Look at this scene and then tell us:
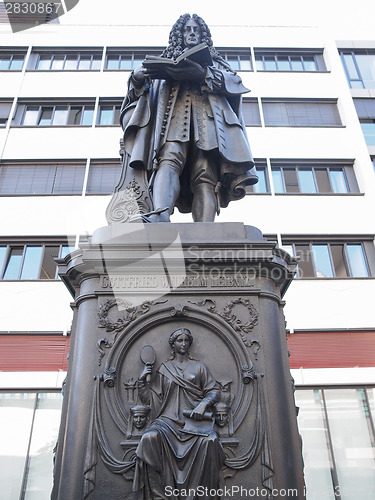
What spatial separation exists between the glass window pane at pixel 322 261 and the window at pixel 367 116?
6651 millimetres

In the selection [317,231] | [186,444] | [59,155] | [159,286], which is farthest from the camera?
[59,155]

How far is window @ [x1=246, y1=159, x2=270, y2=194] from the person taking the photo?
17.9 meters

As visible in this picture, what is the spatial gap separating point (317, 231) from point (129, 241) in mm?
14494

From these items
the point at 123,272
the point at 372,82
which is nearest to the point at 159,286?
the point at 123,272

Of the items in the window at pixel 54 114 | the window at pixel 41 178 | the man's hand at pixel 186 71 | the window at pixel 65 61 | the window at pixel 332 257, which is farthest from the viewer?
the window at pixel 65 61

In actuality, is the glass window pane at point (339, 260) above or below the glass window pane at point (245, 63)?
below

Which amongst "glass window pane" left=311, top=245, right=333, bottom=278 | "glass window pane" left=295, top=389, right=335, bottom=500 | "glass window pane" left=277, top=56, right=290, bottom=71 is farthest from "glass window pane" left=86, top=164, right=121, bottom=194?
"glass window pane" left=295, top=389, right=335, bottom=500

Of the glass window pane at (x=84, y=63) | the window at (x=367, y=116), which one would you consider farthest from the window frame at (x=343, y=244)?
the glass window pane at (x=84, y=63)

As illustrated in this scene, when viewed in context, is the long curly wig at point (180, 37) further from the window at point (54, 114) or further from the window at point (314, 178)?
the window at point (54, 114)

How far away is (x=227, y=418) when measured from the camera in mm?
2938

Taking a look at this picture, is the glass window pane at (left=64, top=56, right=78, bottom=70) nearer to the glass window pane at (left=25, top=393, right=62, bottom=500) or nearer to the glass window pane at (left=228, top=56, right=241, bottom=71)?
the glass window pane at (left=228, top=56, right=241, bottom=71)

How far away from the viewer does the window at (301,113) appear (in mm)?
20125

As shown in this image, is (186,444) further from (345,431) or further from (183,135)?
(345,431)

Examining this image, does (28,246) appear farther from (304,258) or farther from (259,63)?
(259,63)
